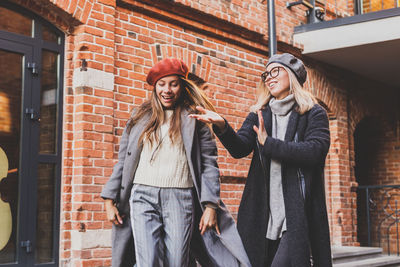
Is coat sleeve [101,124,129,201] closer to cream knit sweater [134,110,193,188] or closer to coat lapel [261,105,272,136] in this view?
cream knit sweater [134,110,193,188]

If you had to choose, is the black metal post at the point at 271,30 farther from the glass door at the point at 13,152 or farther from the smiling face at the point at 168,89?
the smiling face at the point at 168,89

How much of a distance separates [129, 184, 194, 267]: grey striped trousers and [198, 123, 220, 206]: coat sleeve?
0.11 metres

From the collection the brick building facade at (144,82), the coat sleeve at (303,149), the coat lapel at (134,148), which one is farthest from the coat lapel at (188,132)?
the brick building facade at (144,82)

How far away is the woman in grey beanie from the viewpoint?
2984 mm

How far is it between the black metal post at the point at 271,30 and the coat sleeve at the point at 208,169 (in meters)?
4.77

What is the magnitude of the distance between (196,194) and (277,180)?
1.82 ft

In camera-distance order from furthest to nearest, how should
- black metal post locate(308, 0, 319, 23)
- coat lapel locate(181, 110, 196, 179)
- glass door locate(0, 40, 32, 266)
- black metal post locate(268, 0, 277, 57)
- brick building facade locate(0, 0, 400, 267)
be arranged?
black metal post locate(308, 0, 319, 23) → black metal post locate(268, 0, 277, 57) → brick building facade locate(0, 0, 400, 267) → glass door locate(0, 40, 32, 266) → coat lapel locate(181, 110, 196, 179)

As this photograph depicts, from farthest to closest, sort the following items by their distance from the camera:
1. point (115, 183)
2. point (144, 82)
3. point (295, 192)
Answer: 1. point (144, 82)
2. point (115, 183)
3. point (295, 192)

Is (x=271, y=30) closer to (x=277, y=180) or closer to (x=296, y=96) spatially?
(x=296, y=96)

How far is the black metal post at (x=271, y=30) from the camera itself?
8016 millimetres

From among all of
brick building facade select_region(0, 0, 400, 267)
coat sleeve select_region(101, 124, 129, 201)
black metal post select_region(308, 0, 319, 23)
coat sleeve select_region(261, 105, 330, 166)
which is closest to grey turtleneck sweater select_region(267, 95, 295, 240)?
coat sleeve select_region(261, 105, 330, 166)

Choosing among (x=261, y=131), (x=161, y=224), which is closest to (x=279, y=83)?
(x=261, y=131)

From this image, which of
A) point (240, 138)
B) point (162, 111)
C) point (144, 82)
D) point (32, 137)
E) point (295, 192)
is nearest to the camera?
point (295, 192)

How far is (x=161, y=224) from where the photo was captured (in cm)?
322
